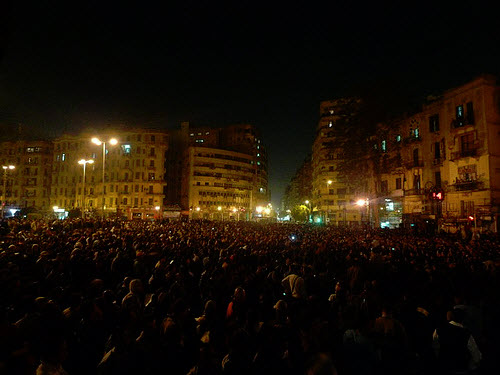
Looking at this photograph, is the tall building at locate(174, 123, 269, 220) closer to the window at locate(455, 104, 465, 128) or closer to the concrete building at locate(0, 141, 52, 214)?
the concrete building at locate(0, 141, 52, 214)

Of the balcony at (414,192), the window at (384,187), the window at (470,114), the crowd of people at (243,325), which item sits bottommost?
the crowd of people at (243,325)

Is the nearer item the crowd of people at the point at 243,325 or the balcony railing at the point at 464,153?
the crowd of people at the point at 243,325

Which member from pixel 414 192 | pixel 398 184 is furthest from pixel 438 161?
pixel 398 184

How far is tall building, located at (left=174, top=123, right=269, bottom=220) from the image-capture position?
295 feet

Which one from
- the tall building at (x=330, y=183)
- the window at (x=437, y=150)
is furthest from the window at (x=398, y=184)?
the tall building at (x=330, y=183)

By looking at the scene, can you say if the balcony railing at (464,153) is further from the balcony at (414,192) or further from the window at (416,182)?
the window at (416,182)

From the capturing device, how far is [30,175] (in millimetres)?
81562

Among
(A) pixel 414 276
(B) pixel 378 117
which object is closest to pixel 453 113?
Result: (B) pixel 378 117

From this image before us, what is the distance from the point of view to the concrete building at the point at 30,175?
8106 centimetres

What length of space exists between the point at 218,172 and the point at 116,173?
28.3 metres

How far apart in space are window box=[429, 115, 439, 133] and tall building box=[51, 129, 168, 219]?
55273 millimetres

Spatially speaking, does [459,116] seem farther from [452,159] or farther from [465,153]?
[452,159]

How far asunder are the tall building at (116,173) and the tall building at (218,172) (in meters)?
15.0

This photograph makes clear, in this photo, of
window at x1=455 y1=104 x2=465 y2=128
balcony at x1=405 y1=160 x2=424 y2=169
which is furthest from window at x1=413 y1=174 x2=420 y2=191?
window at x1=455 y1=104 x2=465 y2=128
